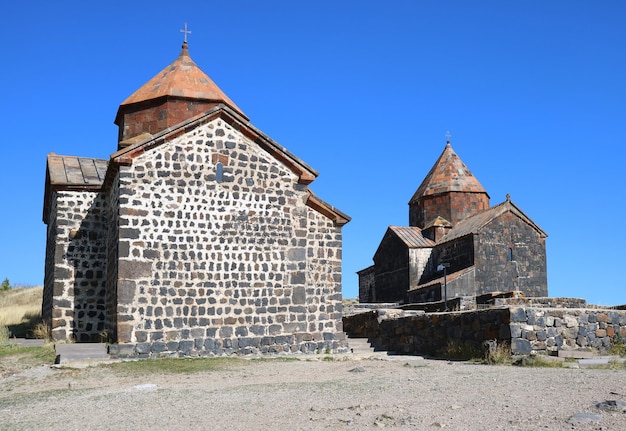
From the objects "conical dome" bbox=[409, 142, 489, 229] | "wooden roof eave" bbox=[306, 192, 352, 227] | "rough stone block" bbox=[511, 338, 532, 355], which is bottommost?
"rough stone block" bbox=[511, 338, 532, 355]

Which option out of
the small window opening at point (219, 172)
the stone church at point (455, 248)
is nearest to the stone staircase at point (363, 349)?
the small window opening at point (219, 172)

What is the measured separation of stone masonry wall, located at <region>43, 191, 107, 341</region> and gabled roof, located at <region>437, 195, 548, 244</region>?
17367 mm

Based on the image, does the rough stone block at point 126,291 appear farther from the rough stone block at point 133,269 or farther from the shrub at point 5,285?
the shrub at point 5,285

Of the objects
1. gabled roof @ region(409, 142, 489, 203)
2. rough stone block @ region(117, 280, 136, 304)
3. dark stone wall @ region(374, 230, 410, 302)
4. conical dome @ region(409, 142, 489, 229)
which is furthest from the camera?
gabled roof @ region(409, 142, 489, 203)

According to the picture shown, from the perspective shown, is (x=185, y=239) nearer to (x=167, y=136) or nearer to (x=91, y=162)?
(x=167, y=136)

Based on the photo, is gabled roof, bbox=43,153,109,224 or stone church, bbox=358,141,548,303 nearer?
gabled roof, bbox=43,153,109,224

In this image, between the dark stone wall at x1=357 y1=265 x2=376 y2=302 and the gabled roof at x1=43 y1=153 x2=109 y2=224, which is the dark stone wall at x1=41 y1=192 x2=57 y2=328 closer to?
the gabled roof at x1=43 y1=153 x2=109 y2=224

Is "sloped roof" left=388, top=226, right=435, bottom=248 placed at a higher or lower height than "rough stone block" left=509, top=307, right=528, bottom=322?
higher

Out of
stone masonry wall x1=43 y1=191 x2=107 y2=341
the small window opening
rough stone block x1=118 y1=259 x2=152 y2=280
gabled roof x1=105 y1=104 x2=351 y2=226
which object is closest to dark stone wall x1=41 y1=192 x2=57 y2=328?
stone masonry wall x1=43 y1=191 x2=107 y2=341

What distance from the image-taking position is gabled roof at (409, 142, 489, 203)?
3259cm

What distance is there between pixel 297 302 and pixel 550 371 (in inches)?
272

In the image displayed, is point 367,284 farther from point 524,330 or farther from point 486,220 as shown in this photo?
point 524,330

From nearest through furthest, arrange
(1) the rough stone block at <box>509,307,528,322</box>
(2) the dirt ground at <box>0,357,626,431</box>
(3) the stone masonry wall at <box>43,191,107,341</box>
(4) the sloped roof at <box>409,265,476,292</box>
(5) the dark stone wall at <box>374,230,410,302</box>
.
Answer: (2) the dirt ground at <box>0,357,626,431</box>, (1) the rough stone block at <box>509,307,528,322</box>, (3) the stone masonry wall at <box>43,191,107,341</box>, (4) the sloped roof at <box>409,265,476,292</box>, (5) the dark stone wall at <box>374,230,410,302</box>

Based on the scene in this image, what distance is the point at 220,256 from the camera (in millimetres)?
14867
